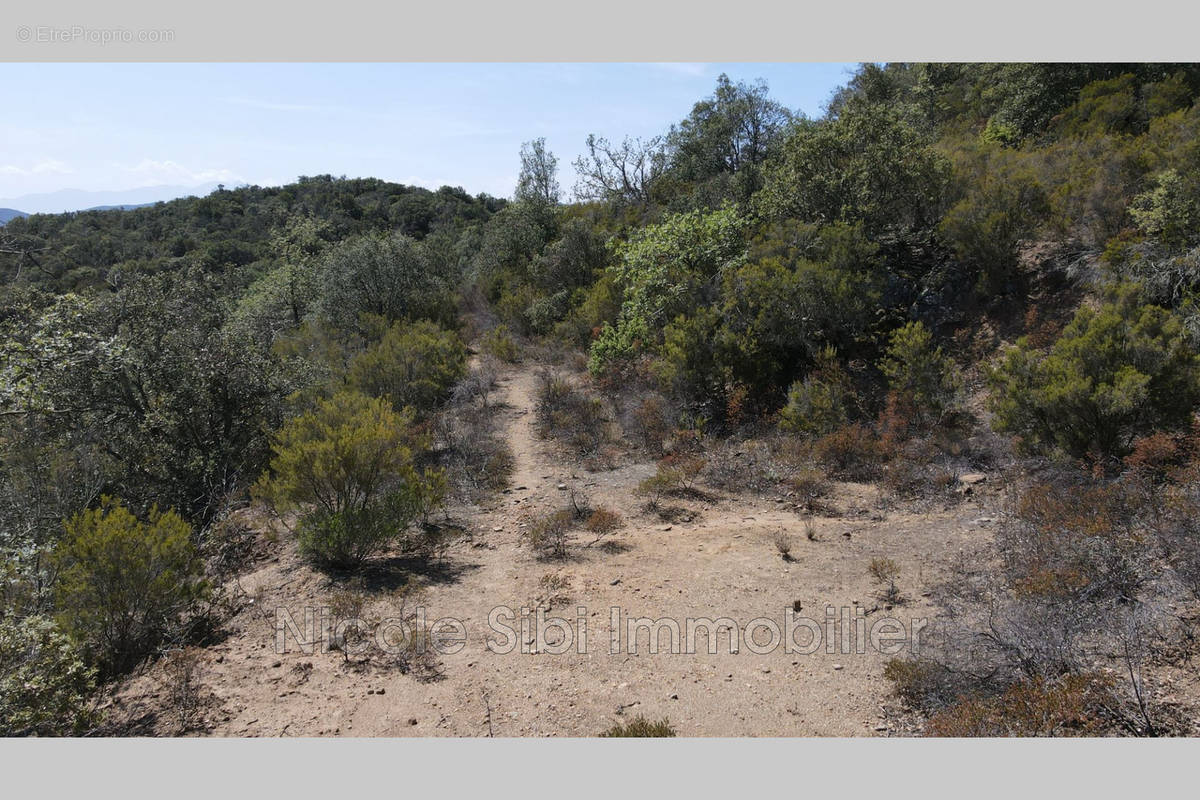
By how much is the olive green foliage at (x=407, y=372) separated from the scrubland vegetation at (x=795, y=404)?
0.32 ft

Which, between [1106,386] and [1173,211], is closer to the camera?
[1106,386]

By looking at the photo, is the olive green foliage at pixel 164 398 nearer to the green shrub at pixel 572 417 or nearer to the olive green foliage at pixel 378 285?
the green shrub at pixel 572 417

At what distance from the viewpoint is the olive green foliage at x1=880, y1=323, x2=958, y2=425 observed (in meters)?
10.7

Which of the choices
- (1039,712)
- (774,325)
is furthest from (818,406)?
(1039,712)

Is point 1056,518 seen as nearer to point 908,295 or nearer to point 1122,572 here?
point 1122,572

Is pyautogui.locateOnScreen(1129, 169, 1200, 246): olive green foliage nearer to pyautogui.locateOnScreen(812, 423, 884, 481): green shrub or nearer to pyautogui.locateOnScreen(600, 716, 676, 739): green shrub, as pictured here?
pyautogui.locateOnScreen(812, 423, 884, 481): green shrub

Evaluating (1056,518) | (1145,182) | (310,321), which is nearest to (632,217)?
(310,321)

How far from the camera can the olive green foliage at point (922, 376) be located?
10742mm

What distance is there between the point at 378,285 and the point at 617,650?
18.2m

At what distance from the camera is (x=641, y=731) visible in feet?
15.5

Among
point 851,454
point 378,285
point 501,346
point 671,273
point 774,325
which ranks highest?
point 378,285

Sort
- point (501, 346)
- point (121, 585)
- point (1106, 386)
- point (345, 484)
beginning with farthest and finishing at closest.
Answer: point (501, 346) → point (345, 484) → point (1106, 386) → point (121, 585)

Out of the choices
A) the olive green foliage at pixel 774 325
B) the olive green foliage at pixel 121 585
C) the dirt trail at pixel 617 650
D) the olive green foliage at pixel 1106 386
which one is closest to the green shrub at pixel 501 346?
the olive green foliage at pixel 774 325

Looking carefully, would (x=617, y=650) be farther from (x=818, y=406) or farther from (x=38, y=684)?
(x=818, y=406)
